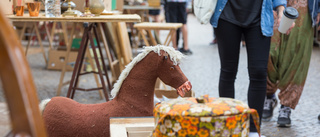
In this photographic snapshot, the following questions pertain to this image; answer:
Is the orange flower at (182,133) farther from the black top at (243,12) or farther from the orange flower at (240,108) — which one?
the black top at (243,12)

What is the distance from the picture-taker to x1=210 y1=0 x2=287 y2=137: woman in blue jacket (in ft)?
8.02

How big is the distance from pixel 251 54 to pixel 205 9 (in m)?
0.36

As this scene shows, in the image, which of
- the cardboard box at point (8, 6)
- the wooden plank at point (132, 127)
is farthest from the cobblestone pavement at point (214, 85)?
the wooden plank at point (132, 127)

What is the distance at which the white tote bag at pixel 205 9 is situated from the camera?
246 cm

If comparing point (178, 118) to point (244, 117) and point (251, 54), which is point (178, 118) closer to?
point (244, 117)

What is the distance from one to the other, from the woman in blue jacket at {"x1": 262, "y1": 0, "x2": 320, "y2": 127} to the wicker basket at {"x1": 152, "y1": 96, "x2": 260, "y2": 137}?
200 centimetres

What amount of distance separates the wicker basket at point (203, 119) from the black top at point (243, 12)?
1.16 meters

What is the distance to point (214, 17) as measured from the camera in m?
2.49

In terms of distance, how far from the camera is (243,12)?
2.46 meters

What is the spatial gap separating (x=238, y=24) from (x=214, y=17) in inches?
5.5

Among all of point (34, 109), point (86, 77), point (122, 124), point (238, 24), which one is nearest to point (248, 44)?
point (238, 24)

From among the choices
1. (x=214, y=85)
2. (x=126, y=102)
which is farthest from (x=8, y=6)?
(x=214, y=85)

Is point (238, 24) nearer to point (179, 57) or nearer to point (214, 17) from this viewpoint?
point (214, 17)

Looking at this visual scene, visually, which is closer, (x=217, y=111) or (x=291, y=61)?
(x=217, y=111)
